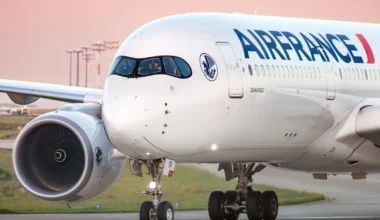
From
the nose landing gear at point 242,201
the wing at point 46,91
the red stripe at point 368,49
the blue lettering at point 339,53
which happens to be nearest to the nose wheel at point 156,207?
the nose landing gear at point 242,201

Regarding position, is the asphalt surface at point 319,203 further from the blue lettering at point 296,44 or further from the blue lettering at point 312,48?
the blue lettering at point 296,44

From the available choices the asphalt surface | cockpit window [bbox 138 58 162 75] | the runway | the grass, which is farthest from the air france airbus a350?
Result: the grass

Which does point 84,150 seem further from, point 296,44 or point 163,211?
point 296,44

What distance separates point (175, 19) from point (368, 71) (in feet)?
16.9

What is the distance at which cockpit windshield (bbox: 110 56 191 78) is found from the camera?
23469 mm

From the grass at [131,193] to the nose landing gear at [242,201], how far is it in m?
5.00

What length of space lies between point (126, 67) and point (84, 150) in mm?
2890

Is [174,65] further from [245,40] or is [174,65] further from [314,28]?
[314,28]

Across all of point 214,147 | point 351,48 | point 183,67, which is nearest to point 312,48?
point 351,48

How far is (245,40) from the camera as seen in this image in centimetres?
2577

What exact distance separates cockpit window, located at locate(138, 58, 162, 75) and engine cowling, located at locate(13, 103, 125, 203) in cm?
297

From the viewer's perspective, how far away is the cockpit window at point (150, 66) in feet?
76.9

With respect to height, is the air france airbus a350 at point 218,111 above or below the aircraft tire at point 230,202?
above

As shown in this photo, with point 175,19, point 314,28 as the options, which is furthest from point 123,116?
point 314,28
